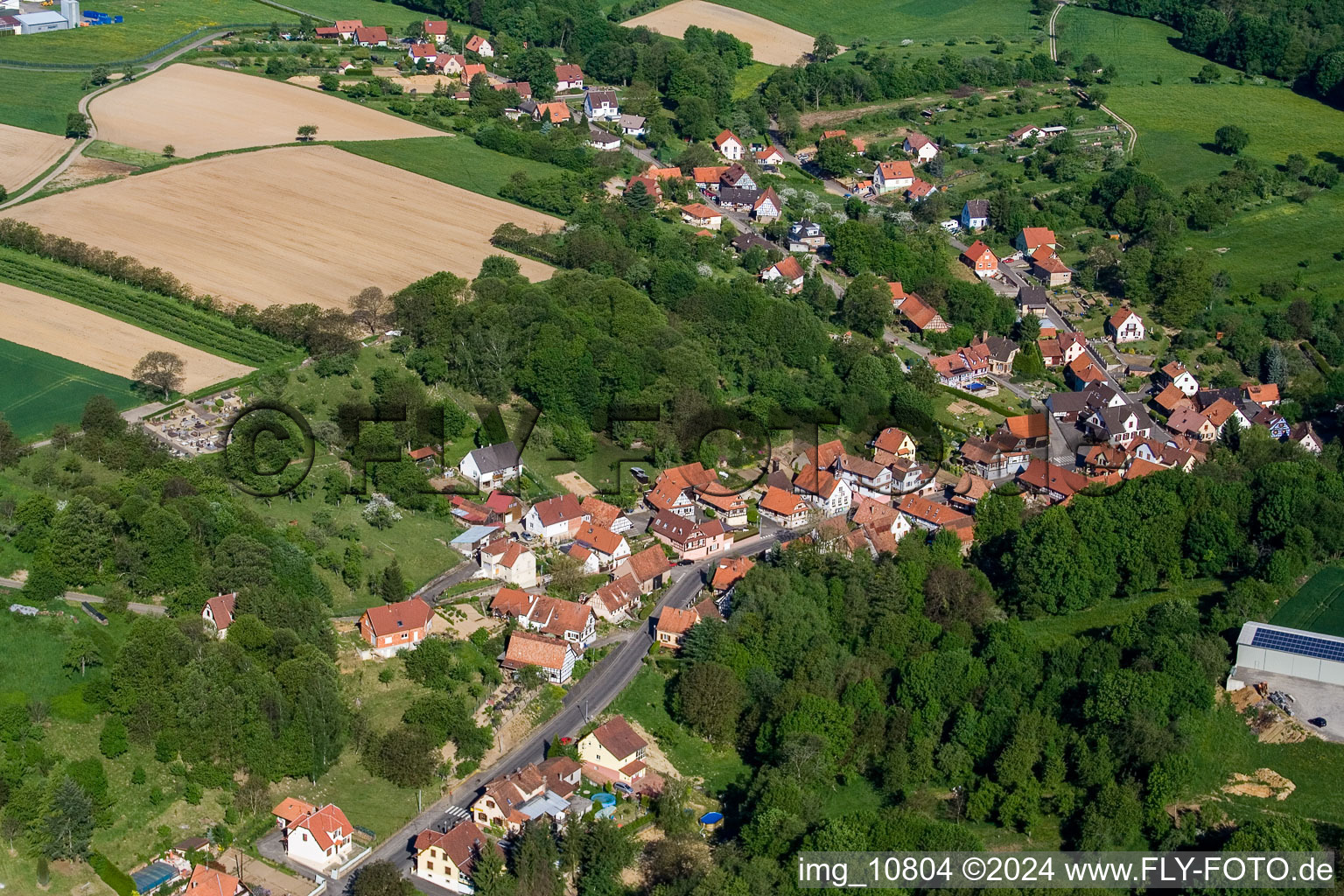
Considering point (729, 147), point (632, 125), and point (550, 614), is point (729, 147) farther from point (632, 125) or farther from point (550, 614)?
point (550, 614)

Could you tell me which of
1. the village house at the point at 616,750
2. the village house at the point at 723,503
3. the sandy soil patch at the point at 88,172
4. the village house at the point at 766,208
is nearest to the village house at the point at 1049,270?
the village house at the point at 766,208

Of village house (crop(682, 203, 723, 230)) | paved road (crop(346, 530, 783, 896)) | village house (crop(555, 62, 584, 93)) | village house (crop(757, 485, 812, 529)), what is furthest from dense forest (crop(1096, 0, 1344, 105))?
paved road (crop(346, 530, 783, 896))

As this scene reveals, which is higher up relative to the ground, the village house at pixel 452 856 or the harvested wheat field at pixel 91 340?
the harvested wheat field at pixel 91 340

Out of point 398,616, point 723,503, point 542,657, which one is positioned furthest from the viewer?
point 723,503

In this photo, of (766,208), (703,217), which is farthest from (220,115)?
(766,208)

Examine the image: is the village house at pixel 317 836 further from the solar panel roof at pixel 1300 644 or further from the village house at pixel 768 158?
the village house at pixel 768 158

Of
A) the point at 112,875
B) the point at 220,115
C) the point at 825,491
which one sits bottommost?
the point at 112,875

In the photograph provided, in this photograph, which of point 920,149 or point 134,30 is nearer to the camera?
point 920,149
